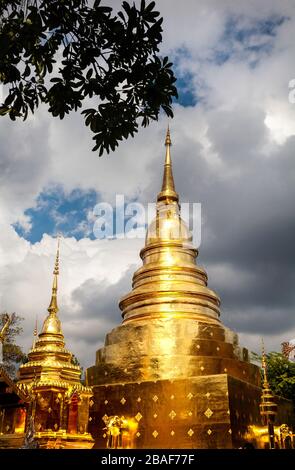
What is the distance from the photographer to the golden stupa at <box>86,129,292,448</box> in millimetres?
15305

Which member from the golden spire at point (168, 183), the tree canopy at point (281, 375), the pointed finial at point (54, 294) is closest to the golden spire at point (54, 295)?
the pointed finial at point (54, 294)

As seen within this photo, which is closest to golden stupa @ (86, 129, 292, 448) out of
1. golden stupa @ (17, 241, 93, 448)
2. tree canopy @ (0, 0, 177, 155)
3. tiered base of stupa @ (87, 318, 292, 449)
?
tiered base of stupa @ (87, 318, 292, 449)

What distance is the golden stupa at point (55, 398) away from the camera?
14789 millimetres

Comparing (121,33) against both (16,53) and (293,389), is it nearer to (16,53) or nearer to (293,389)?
(16,53)

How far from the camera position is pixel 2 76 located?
541 cm

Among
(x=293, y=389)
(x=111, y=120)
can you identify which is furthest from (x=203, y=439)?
(x=293, y=389)

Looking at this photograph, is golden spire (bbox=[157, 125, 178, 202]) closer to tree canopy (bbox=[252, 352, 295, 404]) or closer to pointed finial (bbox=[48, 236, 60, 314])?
pointed finial (bbox=[48, 236, 60, 314])

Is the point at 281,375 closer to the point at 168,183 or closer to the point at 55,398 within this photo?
the point at 168,183

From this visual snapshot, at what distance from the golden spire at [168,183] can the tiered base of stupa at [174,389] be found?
7.38 m

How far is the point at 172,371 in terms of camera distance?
16688 mm

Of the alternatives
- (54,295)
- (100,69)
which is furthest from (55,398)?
(100,69)

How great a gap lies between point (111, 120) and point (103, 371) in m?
13.9

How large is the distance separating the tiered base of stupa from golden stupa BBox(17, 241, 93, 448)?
2.86 feet

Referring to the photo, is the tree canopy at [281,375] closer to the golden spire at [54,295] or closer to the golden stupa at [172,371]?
the golden stupa at [172,371]
